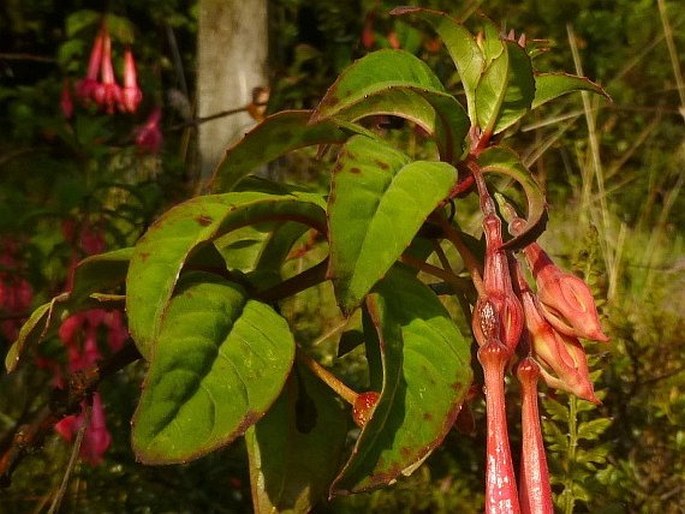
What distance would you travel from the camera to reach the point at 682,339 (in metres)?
1.46

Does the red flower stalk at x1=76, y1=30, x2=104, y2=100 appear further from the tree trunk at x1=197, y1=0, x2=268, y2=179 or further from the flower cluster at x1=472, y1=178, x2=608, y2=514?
the flower cluster at x1=472, y1=178, x2=608, y2=514

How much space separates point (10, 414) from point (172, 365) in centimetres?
102

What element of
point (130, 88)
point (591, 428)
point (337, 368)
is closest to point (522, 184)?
point (591, 428)

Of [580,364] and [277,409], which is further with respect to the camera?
[277,409]

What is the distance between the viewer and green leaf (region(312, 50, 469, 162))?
56 cm

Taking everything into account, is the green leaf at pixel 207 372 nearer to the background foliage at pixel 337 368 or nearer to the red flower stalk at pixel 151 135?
the background foliage at pixel 337 368

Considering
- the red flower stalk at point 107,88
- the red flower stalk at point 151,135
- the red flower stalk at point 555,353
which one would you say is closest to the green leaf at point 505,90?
the red flower stalk at point 555,353

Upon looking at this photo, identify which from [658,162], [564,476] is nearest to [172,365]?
[564,476]

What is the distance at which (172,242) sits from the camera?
54 centimetres

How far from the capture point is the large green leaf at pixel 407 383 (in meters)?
0.48

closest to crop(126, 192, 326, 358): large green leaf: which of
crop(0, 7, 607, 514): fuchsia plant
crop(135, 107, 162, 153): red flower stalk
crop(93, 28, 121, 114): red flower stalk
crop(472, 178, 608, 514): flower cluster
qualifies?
crop(0, 7, 607, 514): fuchsia plant

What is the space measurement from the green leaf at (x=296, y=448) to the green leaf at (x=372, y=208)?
178 millimetres

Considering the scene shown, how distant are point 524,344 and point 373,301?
74 millimetres

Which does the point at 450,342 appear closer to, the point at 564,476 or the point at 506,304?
the point at 506,304
